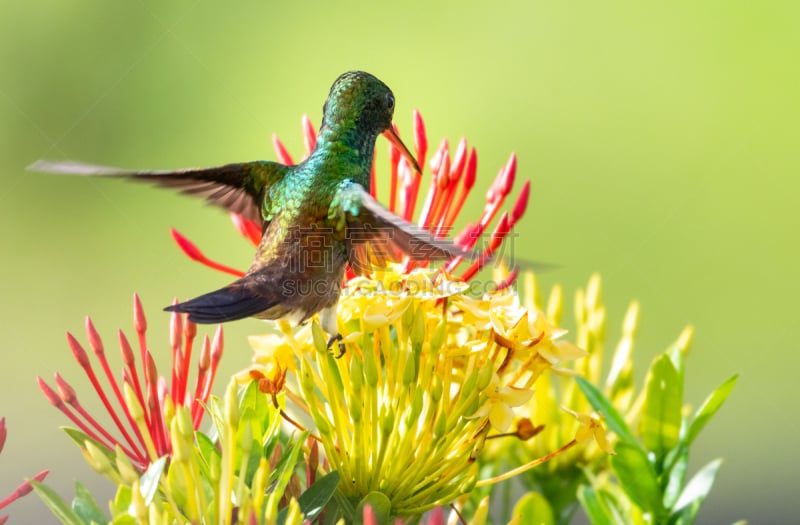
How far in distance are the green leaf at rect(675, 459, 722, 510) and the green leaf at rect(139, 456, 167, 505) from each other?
1.31ft

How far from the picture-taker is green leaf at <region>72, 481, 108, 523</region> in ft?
1.99

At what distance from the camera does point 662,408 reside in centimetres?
76

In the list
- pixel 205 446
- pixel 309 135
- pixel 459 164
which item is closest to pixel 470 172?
pixel 459 164

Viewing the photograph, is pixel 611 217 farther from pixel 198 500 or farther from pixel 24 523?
pixel 198 500

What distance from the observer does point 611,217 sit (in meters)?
2.37

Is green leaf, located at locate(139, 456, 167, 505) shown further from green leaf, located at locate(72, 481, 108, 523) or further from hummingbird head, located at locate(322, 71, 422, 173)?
hummingbird head, located at locate(322, 71, 422, 173)

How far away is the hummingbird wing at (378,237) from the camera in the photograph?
0.71 m

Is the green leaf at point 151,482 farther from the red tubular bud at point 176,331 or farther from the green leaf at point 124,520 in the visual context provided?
the red tubular bud at point 176,331

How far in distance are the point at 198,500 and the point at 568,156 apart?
6.41ft

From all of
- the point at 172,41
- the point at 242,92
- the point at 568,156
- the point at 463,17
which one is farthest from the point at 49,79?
the point at 568,156

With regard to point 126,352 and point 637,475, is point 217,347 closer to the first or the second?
point 126,352

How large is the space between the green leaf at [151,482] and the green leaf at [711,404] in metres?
0.39

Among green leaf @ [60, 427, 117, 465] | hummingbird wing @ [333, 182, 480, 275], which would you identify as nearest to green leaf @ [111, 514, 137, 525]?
green leaf @ [60, 427, 117, 465]

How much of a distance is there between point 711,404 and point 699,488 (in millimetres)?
68
